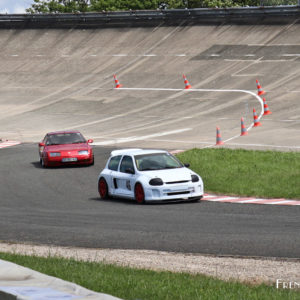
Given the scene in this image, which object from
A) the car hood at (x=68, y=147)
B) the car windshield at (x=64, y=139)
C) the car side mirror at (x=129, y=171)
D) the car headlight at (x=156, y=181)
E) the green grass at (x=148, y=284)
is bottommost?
the green grass at (x=148, y=284)

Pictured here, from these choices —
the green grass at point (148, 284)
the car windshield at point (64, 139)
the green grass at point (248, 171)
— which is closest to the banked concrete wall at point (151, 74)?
the green grass at point (248, 171)

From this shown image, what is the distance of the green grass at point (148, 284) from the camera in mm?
8625

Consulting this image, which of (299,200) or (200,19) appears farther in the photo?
(200,19)

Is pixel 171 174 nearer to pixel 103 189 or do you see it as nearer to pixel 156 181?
pixel 156 181

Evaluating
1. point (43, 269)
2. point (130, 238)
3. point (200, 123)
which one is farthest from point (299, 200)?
point (200, 123)

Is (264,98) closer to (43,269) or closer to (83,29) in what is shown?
(83,29)

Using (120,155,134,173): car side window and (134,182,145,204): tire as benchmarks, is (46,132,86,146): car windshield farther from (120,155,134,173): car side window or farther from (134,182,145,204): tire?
(134,182,145,204): tire

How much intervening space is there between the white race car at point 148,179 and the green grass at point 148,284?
8666mm

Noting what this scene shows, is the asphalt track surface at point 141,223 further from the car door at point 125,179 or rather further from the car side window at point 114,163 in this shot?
the car side window at point 114,163

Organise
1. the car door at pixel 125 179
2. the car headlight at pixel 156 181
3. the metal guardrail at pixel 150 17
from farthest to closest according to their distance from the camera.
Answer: the metal guardrail at pixel 150 17, the car door at pixel 125 179, the car headlight at pixel 156 181

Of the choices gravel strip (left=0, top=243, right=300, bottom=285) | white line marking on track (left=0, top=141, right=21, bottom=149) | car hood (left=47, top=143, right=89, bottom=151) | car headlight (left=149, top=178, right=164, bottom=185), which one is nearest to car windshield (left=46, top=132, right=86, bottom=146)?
car hood (left=47, top=143, right=89, bottom=151)

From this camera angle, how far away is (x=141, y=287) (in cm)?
905

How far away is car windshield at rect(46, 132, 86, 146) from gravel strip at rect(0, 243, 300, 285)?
16393 millimetres

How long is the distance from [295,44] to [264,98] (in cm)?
1021
